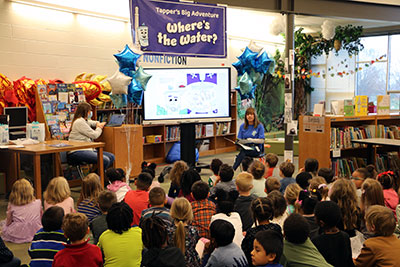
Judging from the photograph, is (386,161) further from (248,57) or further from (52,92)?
(52,92)

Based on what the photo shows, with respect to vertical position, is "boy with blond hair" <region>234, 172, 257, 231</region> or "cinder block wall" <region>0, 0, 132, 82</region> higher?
"cinder block wall" <region>0, 0, 132, 82</region>

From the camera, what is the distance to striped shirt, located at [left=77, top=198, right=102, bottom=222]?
12.6 ft

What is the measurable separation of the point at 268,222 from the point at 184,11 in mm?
4141

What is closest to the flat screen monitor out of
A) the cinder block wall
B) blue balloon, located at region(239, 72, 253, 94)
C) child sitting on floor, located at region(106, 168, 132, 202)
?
the cinder block wall

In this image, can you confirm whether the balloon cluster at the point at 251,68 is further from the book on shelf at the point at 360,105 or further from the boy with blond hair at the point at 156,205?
the boy with blond hair at the point at 156,205

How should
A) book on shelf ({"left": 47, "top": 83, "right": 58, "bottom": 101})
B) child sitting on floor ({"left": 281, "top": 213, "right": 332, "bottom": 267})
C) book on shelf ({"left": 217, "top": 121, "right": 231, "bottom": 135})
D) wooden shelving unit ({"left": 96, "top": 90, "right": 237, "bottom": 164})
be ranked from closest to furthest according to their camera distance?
child sitting on floor ({"left": 281, "top": 213, "right": 332, "bottom": 267})
book on shelf ({"left": 47, "top": 83, "right": 58, "bottom": 101})
wooden shelving unit ({"left": 96, "top": 90, "right": 237, "bottom": 164})
book on shelf ({"left": 217, "top": 121, "right": 231, "bottom": 135})

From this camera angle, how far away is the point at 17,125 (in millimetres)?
6117

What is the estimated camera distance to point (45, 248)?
2.83 meters

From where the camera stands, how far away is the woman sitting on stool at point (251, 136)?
643 cm

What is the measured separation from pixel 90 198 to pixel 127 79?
2390 millimetres

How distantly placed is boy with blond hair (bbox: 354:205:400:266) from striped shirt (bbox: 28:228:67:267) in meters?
1.92

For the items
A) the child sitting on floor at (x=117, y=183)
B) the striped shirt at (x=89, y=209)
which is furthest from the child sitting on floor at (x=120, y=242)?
the child sitting on floor at (x=117, y=183)

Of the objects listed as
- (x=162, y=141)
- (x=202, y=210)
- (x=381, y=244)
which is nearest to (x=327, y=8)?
(x=162, y=141)

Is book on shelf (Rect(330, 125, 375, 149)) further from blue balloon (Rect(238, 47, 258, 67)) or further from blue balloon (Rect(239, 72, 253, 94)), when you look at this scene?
blue balloon (Rect(238, 47, 258, 67))
